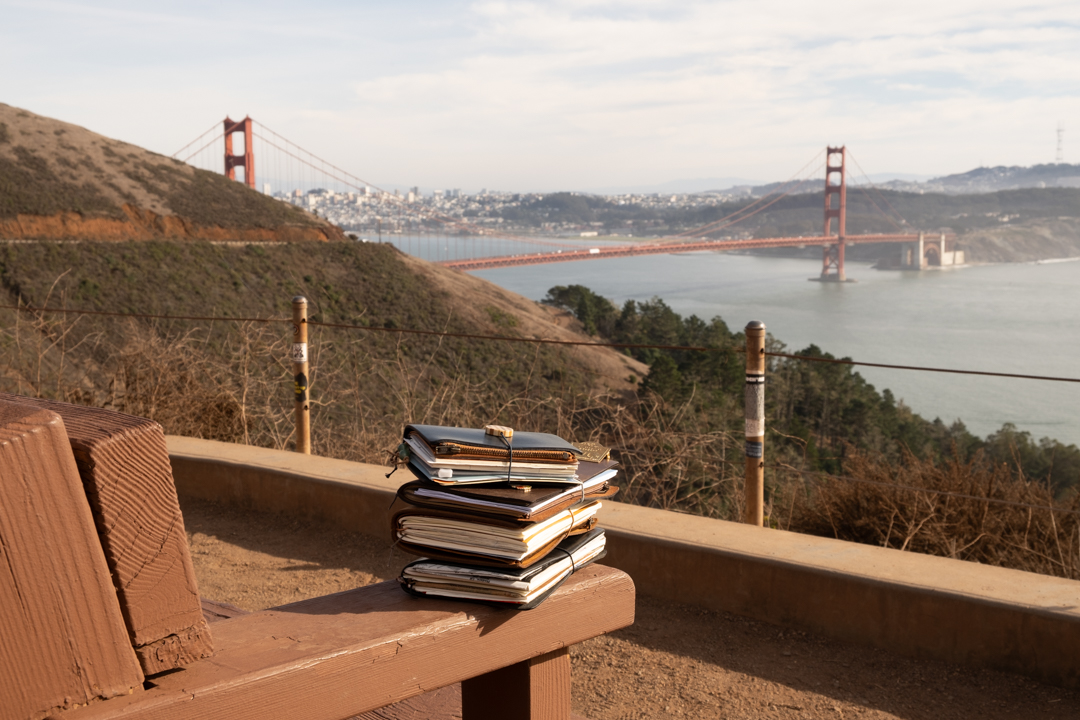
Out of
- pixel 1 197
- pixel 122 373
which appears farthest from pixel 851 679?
pixel 1 197

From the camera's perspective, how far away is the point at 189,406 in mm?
5141

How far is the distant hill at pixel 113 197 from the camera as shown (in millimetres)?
35750

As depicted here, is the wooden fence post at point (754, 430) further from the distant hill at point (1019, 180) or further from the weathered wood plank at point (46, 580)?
the distant hill at point (1019, 180)

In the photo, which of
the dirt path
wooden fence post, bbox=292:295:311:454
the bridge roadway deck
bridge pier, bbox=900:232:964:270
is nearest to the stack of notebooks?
the dirt path

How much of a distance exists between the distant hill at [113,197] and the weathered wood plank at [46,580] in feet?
124

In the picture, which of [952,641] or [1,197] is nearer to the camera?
[952,641]

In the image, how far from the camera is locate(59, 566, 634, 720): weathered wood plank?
3.01 ft

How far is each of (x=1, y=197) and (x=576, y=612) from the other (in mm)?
40013

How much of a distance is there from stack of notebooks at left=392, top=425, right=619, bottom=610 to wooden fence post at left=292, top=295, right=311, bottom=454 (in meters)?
3.05

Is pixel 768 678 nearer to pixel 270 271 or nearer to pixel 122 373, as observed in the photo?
pixel 122 373

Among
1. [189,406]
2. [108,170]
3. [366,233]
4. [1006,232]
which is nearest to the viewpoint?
[189,406]

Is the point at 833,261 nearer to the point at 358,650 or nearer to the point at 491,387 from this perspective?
the point at 491,387

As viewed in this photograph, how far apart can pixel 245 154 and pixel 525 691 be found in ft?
181

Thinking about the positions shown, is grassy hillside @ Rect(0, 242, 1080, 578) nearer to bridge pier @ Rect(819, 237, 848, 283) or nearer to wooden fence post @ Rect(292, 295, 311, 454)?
wooden fence post @ Rect(292, 295, 311, 454)
